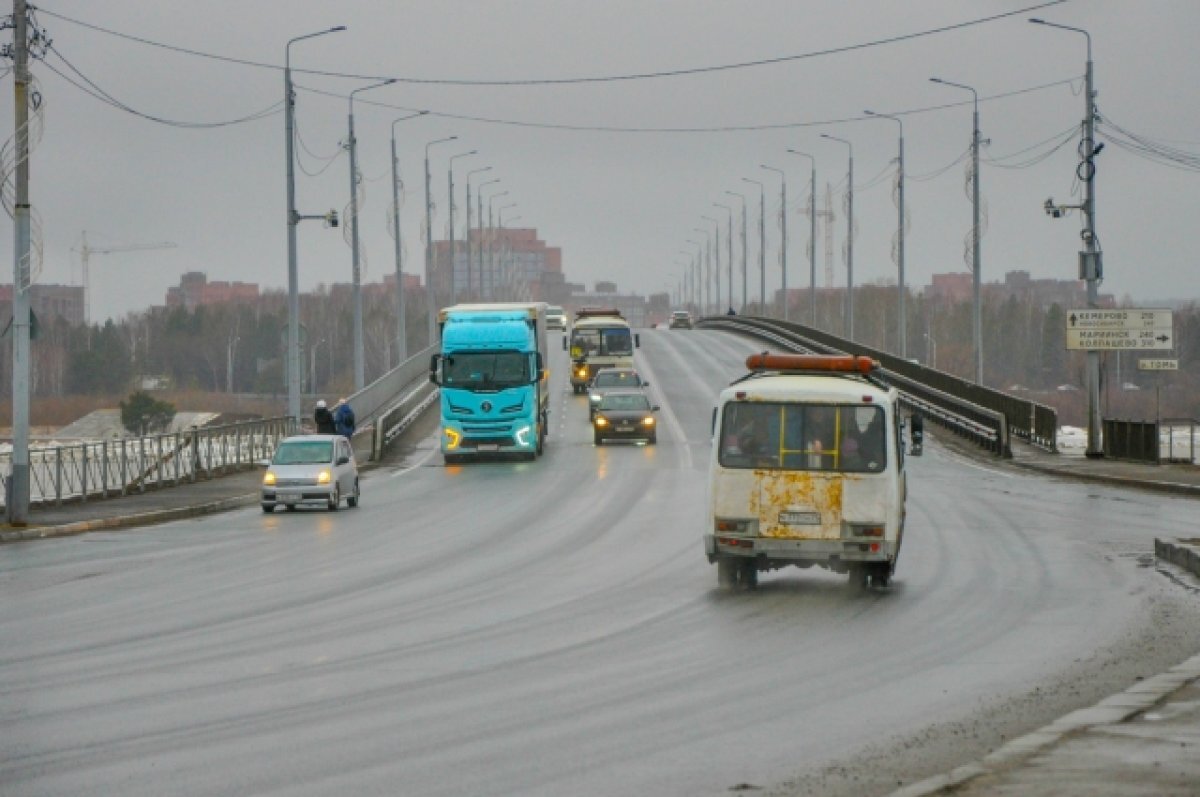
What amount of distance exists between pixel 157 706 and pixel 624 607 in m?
7.13

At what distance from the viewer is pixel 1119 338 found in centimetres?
5069

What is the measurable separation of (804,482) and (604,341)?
56776mm

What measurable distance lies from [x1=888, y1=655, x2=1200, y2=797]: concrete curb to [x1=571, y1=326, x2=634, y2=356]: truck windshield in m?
63.0

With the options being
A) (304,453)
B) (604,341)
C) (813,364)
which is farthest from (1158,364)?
(604,341)

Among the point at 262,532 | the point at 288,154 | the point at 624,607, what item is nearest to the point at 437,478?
the point at 288,154

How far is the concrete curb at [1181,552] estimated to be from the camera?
904 inches

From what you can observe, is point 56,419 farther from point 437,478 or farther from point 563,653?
point 563,653

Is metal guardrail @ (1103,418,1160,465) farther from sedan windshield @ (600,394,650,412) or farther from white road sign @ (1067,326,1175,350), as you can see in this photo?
sedan windshield @ (600,394,650,412)

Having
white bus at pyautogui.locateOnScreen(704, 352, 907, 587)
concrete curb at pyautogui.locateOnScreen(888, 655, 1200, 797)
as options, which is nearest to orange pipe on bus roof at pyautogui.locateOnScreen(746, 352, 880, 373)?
white bus at pyautogui.locateOnScreen(704, 352, 907, 587)

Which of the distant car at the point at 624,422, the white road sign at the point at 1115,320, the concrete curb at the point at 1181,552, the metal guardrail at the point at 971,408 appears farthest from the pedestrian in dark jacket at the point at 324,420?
the concrete curb at the point at 1181,552

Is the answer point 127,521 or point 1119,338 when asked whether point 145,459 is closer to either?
point 127,521

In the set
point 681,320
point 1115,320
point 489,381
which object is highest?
point 681,320

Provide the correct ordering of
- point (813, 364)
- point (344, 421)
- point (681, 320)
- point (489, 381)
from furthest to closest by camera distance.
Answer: point (681, 320)
point (489, 381)
point (344, 421)
point (813, 364)

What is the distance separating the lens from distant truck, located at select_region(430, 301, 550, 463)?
4959 centimetres
